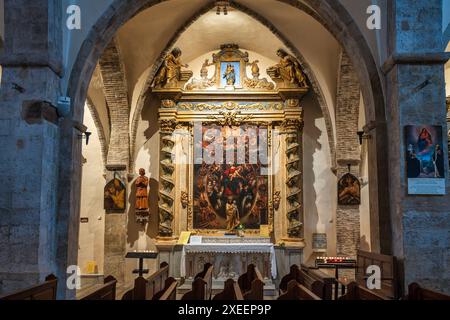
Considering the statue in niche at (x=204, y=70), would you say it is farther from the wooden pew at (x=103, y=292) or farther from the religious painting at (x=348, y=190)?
the wooden pew at (x=103, y=292)

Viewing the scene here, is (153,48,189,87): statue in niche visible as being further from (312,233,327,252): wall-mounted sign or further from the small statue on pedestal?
(312,233,327,252): wall-mounted sign

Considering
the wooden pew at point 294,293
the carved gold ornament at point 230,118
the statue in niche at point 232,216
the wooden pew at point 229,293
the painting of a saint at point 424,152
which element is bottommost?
the wooden pew at point 229,293

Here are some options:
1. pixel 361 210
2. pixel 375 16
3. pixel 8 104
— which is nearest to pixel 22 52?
pixel 8 104

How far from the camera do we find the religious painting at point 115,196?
1270 centimetres

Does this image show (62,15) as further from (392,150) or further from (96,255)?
(96,255)

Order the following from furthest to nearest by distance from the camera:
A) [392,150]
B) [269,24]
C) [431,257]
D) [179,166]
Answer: [179,166] < [269,24] < [392,150] < [431,257]

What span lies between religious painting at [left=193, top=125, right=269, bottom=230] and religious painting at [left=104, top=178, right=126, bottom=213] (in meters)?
1.83

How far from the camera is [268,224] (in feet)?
42.2

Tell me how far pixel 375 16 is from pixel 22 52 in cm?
534

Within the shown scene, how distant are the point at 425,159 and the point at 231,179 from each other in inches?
258

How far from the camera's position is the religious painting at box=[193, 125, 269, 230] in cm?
1293

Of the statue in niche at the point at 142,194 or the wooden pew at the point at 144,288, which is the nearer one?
the wooden pew at the point at 144,288

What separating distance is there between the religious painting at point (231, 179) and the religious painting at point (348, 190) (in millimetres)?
1865

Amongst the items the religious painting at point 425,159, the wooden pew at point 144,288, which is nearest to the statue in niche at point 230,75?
the religious painting at point 425,159
